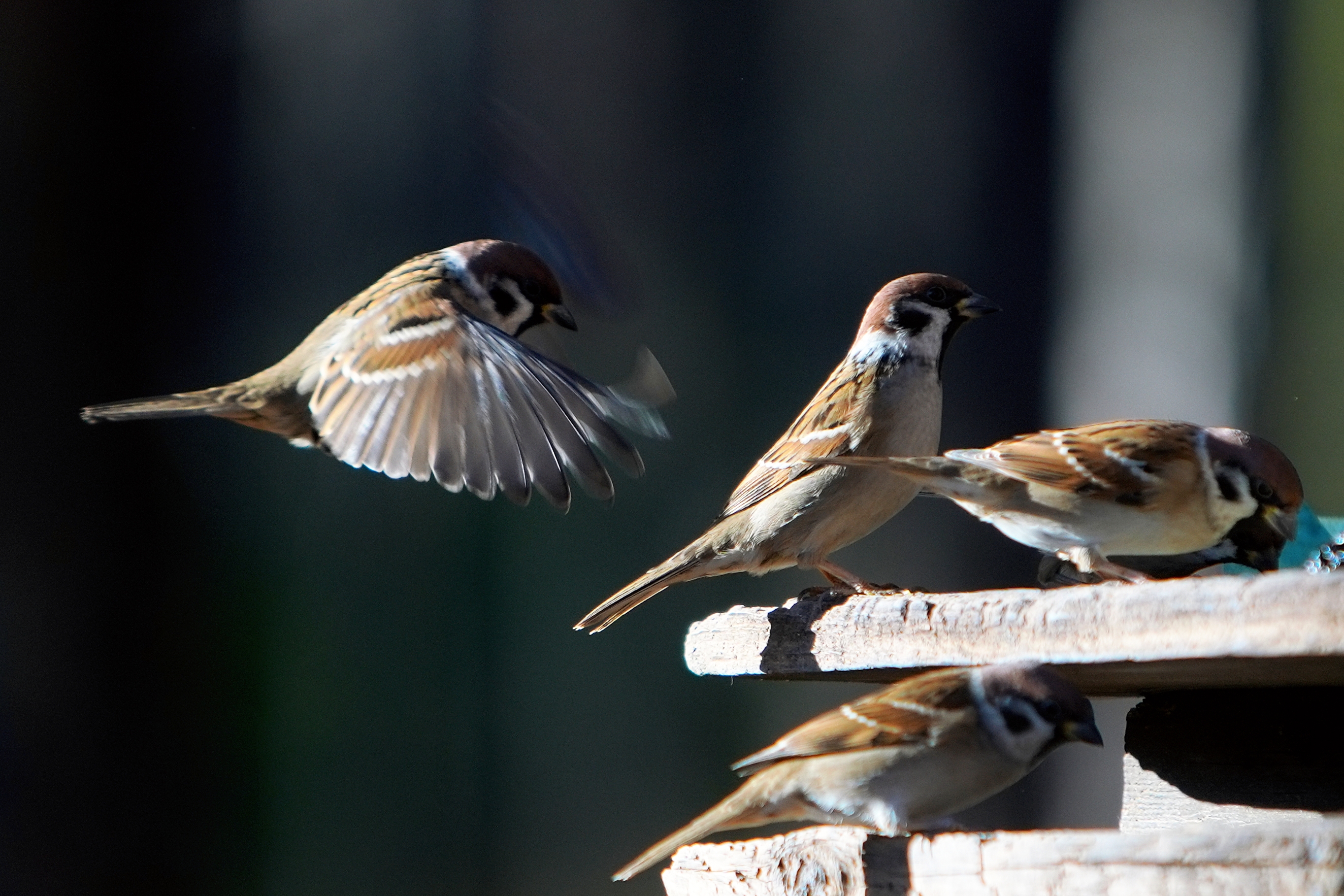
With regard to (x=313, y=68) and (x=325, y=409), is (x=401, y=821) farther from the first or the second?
(x=313, y=68)

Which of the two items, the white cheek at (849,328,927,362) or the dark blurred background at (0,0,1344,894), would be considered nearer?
the white cheek at (849,328,927,362)

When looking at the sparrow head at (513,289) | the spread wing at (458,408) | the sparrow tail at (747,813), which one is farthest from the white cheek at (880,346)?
the sparrow tail at (747,813)

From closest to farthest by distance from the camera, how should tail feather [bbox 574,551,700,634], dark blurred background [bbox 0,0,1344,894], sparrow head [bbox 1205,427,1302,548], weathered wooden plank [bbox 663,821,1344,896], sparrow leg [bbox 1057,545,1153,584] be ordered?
weathered wooden plank [bbox 663,821,1344,896]
sparrow head [bbox 1205,427,1302,548]
sparrow leg [bbox 1057,545,1153,584]
tail feather [bbox 574,551,700,634]
dark blurred background [bbox 0,0,1344,894]

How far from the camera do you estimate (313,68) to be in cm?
369

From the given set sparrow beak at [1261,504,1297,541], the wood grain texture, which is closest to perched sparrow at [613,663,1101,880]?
the wood grain texture

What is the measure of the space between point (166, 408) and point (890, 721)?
1.25 m

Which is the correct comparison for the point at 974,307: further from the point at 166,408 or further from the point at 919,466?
the point at 166,408

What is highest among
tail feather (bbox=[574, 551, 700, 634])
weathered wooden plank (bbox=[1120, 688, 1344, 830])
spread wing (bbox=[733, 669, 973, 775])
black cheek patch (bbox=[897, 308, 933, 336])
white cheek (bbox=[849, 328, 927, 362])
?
black cheek patch (bbox=[897, 308, 933, 336])

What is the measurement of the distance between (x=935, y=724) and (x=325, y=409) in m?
1.12

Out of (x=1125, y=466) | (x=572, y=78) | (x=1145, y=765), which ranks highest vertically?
(x=572, y=78)

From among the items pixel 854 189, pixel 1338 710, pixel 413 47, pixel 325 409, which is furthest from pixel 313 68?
pixel 1338 710

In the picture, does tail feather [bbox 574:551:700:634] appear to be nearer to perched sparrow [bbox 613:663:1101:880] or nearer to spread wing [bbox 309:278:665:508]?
spread wing [bbox 309:278:665:508]

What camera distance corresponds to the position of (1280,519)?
1.57 meters

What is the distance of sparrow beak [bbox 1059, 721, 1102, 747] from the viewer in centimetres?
136
